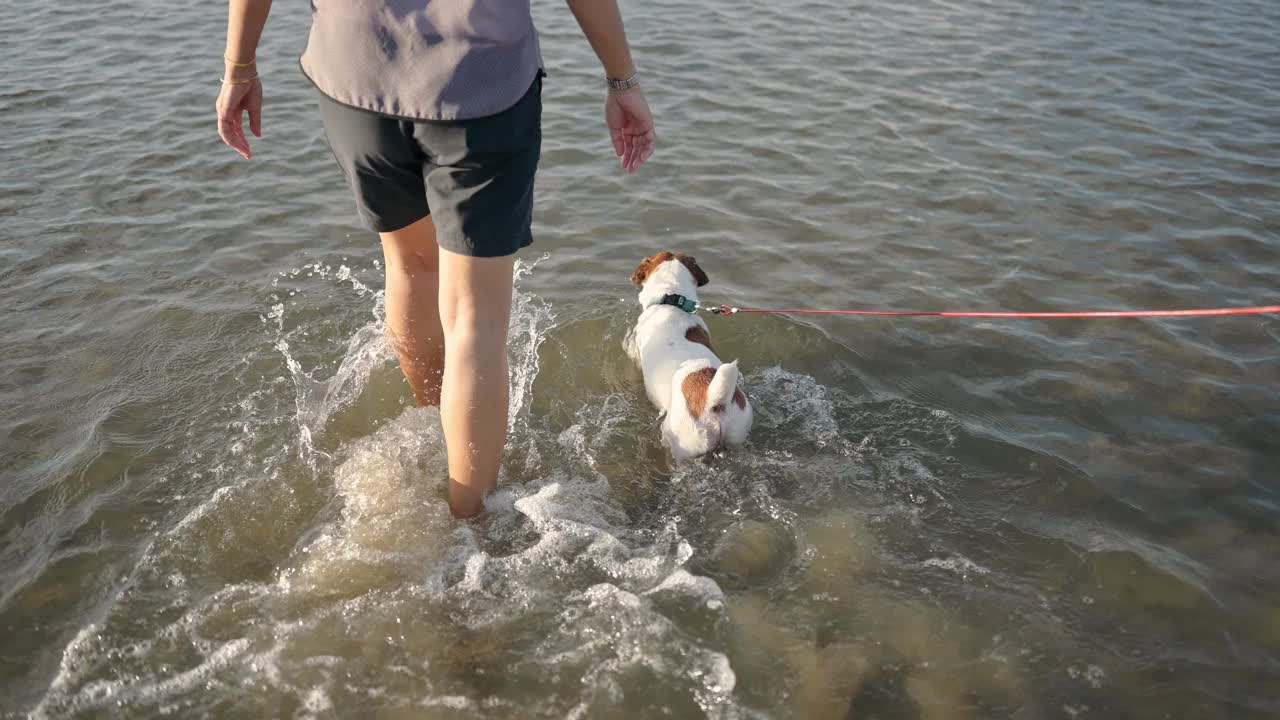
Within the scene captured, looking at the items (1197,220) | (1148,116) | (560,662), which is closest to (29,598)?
(560,662)

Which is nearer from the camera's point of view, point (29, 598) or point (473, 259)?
point (473, 259)

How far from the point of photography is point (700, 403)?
3.71m

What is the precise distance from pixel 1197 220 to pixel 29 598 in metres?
6.39

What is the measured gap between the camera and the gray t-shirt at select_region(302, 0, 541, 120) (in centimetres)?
231

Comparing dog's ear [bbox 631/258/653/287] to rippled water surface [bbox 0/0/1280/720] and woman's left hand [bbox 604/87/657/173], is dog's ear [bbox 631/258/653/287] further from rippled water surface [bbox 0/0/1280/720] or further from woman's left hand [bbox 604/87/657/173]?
woman's left hand [bbox 604/87/657/173]

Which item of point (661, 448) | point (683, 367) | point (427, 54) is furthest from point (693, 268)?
point (427, 54)

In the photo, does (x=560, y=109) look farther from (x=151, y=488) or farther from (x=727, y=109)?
(x=151, y=488)

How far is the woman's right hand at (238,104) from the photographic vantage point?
9.30 feet

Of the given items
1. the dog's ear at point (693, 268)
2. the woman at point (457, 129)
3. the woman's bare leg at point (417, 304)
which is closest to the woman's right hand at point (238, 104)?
the woman at point (457, 129)

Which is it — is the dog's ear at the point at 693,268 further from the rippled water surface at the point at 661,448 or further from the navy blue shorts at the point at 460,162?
the navy blue shorts at the point at 460,162

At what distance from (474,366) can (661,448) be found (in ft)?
4.48

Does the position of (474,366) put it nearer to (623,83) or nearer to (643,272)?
(623,83)

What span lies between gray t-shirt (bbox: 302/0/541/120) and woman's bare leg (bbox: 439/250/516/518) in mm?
458

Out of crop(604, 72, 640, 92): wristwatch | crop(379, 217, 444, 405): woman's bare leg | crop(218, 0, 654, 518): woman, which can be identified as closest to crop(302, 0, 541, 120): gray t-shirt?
crop(218, 0, 654, 518): woman
